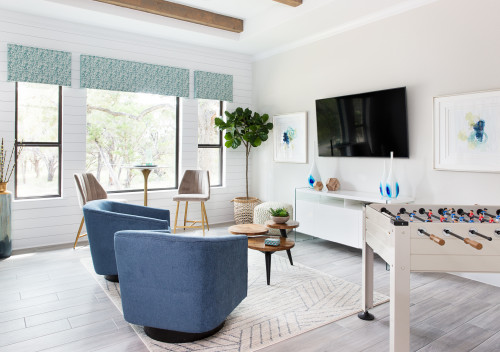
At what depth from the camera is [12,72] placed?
4590 millimetres

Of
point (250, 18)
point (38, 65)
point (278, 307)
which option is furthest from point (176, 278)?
point (250, 18)

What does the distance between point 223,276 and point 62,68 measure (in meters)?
3.98

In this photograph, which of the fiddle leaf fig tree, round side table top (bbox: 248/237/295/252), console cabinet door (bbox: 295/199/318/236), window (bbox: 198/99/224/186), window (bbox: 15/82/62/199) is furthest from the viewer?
window (bbox: 198/99/224/186)

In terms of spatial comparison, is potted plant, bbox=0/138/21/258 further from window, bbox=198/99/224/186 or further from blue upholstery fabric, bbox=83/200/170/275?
window, bbox=198/99/224/186

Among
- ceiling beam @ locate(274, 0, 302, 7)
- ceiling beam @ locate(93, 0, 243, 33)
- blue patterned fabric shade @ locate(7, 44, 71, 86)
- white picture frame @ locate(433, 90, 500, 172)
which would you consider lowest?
white picture frame @ locate(433, 90, 500, 172)

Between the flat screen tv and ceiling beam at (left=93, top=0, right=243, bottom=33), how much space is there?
5.61 ft

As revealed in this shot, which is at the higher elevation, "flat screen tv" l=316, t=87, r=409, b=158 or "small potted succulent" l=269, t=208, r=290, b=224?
"flat screen tv" l=316, t=87, r=409, b=158

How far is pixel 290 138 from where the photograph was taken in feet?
19.3

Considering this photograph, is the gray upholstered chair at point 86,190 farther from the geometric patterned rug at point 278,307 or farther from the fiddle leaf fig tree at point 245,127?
the fiddle leaf fig tree at point 245,127

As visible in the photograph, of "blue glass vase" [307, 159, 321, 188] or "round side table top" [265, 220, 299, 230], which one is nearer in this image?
"round side table top" [265, 220, 299, 230]

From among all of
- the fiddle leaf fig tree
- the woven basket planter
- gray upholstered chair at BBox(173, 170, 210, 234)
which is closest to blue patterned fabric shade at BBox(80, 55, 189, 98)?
the fiddle leaf fig tree

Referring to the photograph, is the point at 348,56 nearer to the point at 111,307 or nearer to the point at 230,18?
the point at 230,18

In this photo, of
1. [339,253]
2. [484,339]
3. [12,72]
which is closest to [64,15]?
[12,72]

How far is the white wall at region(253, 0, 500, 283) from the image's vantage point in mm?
3580
